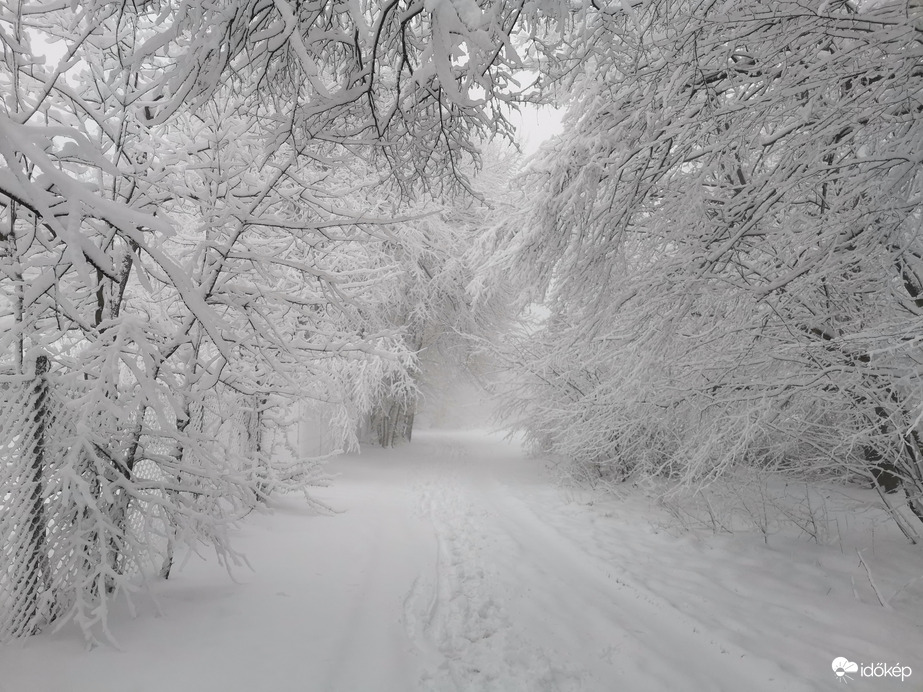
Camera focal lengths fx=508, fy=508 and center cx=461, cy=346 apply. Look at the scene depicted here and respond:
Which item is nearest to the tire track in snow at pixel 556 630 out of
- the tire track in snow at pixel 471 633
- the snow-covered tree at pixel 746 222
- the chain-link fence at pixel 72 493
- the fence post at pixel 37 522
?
the tire track in snow at pixel 471 633

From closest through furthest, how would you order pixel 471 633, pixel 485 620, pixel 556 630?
pixel 471 633, pixel 556 630, pixel 485 620

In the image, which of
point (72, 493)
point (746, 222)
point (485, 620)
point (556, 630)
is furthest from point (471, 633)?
point (746, 222)

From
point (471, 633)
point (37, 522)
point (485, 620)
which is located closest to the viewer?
point (37, 522)

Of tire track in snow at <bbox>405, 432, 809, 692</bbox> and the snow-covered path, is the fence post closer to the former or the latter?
the snow-covered path

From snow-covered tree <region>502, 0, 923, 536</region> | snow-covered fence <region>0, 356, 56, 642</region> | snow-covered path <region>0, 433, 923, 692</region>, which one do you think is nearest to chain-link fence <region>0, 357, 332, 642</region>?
snow-covered fence <region>0, 356, 56, 642</region>

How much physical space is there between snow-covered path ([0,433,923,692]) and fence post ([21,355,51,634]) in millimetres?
178

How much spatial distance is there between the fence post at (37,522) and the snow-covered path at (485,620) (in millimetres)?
178

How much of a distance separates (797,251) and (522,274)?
8.32ft

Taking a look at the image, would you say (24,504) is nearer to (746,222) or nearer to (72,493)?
(72,493)

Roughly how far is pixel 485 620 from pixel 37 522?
10.3ft

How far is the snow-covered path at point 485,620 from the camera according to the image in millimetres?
2990

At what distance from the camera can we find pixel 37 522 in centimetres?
309

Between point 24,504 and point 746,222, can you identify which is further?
point 746,222

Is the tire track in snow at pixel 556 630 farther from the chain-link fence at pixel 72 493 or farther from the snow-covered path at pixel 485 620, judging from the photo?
the chain-link fence at pixel 72 493
